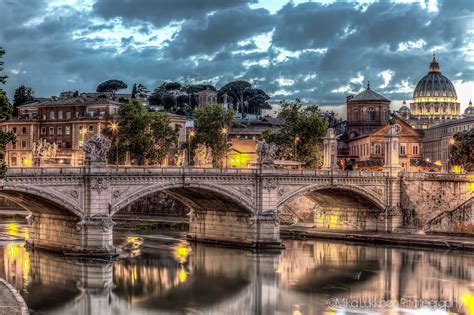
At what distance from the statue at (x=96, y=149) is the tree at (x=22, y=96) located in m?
86.6

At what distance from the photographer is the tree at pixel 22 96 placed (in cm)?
15050

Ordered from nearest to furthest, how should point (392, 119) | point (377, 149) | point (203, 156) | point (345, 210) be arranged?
point (345, 210)
point (203, 156)
point (392, 119)
point (377, 149)

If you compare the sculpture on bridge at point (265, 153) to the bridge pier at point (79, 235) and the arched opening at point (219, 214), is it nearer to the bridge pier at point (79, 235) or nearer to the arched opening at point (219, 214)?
the arched opening at point (219, 214)

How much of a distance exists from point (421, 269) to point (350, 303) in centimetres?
1359

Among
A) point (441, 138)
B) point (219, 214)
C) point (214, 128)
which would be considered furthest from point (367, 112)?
point (219, 214)

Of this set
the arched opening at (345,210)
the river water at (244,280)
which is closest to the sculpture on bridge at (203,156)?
the arched opening at (345,210)

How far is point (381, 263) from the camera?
6706 cm

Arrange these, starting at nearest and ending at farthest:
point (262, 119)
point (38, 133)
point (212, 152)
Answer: point (212, 152)
point (38, 133)
point (262, 119)

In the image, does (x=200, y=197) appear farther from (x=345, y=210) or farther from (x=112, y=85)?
(x=112, y=85)

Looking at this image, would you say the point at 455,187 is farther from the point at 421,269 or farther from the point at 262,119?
the point at 262,119

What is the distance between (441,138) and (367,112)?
37728mm

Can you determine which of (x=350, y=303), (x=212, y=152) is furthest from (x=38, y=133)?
(x=350, y=303)

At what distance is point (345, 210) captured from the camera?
283 ft

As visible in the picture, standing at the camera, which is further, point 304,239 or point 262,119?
point 262,119
